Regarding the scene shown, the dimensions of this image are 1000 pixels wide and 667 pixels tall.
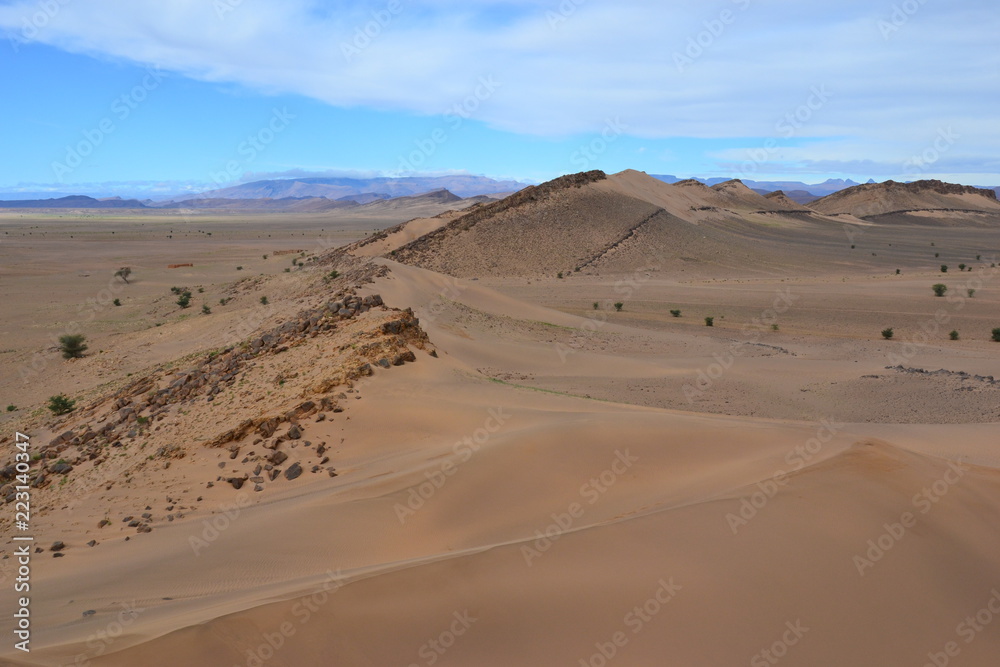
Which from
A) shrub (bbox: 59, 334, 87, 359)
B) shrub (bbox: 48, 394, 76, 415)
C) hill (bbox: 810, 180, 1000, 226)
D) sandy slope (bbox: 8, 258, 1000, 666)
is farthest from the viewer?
hill (bbox: 810, 180, 1000, 226)

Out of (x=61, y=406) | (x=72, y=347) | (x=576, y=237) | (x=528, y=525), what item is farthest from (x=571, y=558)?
(x=576, y=237)

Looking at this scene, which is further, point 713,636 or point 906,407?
point 906,407

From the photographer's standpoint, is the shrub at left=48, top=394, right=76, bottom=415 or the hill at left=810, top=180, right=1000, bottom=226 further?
the hill at left=810, top=180, right=1000, bottom=226

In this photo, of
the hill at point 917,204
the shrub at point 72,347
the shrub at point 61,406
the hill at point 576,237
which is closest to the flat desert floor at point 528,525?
the shrub at point 61,406

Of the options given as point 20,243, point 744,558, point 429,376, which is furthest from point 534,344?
point 20,243

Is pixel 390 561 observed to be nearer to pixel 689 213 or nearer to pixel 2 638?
pixel 2 638

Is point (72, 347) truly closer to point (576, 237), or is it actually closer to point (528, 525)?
point (528, 525)

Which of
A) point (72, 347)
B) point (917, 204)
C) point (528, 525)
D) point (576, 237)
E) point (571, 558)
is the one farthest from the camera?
point (917, 204)

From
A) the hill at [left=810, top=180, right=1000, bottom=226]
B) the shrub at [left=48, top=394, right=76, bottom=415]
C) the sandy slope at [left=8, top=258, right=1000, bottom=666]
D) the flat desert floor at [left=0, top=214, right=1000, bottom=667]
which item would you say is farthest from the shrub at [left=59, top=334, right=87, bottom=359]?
the hill at [left=810, top=180, right=1000, bottom=226]

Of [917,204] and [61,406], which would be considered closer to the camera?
[61,406]

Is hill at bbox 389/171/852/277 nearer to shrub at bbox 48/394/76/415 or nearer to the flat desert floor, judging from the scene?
the flat desert floor

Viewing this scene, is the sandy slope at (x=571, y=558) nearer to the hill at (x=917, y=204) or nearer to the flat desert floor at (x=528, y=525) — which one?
the flat desert floor at (x=528, y=525)
